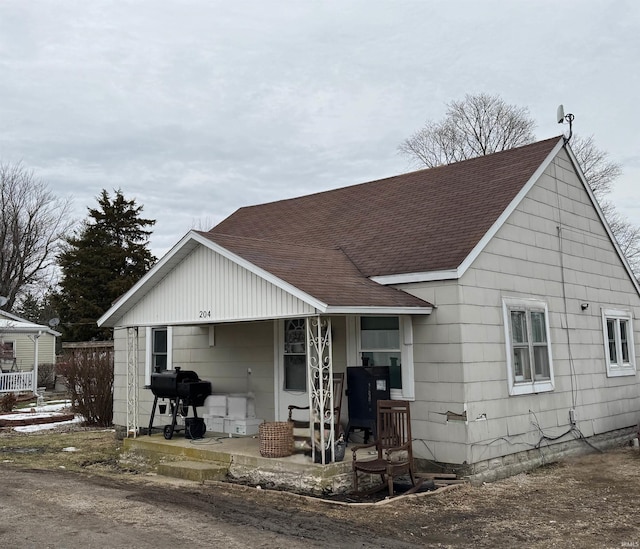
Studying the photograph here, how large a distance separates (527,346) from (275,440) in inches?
165

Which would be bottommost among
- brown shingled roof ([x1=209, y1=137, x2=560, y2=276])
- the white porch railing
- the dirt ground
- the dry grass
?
the dirt ground

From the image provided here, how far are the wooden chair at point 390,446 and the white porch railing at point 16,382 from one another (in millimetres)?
21235

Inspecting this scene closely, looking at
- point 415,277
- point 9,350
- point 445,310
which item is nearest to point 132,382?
point 415,277

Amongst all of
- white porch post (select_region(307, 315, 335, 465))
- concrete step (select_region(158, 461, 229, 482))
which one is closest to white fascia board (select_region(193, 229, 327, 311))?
white porch post (select_region(307, 315, 335, 465))

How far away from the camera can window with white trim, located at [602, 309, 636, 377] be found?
480 inches

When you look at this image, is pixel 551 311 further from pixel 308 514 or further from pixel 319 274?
pixel 308 514

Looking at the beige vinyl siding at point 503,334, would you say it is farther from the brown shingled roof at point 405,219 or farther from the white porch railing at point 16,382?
the white porch railing at point 16,382

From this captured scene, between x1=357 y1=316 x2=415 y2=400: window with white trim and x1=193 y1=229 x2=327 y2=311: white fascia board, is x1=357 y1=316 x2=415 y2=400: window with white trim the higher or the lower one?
the lower one

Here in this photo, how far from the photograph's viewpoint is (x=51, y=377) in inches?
1310

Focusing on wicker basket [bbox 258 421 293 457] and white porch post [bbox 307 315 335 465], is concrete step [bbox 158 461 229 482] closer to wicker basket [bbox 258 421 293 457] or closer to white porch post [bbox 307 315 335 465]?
wicker basket [bbox 258 421 293 457]

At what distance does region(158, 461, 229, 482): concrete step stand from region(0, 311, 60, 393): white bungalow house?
18381 mm

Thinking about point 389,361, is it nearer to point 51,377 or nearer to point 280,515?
point 280,515

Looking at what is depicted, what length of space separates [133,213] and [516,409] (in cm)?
3197

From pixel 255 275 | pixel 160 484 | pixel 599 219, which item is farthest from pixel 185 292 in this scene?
pixel 599 219
